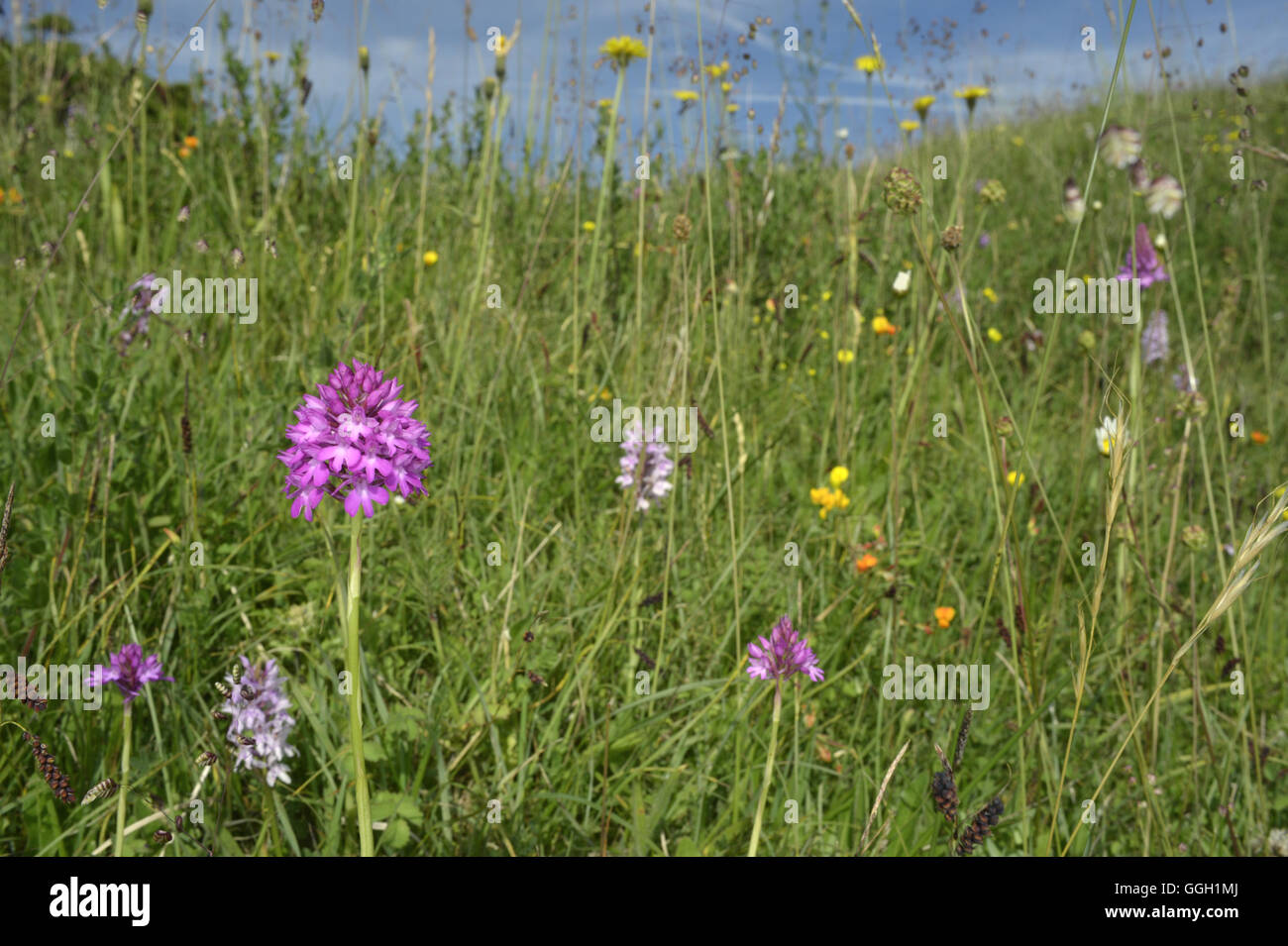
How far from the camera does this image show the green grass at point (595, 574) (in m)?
1.44

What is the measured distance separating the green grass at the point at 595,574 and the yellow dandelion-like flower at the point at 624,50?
368mm

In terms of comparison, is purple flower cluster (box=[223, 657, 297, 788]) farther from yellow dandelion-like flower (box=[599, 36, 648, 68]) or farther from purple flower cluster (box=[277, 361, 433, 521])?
yellow dandelion-like flower (box=[599, 36, 648, 68])

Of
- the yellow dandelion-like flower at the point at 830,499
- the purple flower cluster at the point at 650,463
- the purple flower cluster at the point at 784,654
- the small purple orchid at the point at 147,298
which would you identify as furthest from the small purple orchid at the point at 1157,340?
the small purple orchid at the point at 147,298

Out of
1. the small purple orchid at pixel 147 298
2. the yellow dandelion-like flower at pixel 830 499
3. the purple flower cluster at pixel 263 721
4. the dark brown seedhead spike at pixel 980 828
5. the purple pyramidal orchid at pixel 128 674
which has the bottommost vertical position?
the dark brown seedhead spike at pixel 980 828

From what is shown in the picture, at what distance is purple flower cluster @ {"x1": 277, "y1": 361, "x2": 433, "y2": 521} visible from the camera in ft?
3.01

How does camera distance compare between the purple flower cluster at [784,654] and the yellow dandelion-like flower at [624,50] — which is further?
the yellow dandelion-like flower at [624,50]

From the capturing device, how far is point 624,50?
2.34 metres

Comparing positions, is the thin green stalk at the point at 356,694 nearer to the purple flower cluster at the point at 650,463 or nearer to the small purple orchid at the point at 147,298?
the purple flower cluster at the point at 650,463

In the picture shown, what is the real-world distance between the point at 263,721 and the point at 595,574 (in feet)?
2.87

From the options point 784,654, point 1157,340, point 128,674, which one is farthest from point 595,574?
point 1157,340

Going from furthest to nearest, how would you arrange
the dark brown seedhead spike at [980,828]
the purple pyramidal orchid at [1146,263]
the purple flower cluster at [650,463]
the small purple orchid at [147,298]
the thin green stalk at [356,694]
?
the purple pyramidal orchid at [1146,263] → the small purple orchid at [147,298] → the purple flower cluster at [650,463] → the dark brown seedhead spike at [980,828] → the thin green stalk at [356,694]

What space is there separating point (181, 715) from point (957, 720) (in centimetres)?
150
